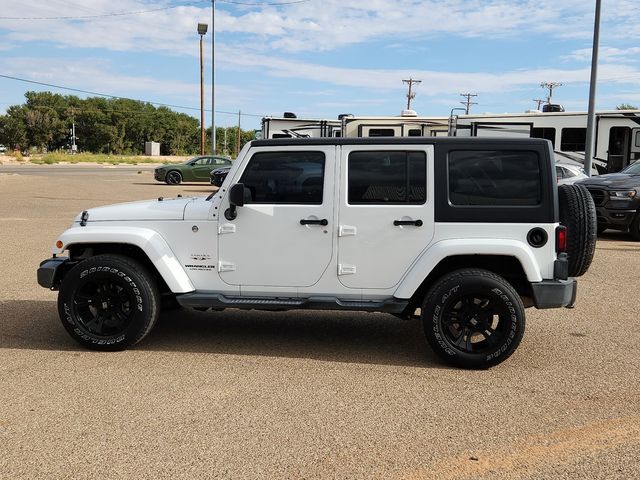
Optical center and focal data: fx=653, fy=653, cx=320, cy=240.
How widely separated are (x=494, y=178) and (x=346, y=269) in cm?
137

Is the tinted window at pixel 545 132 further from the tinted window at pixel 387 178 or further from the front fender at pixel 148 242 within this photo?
the front fender at pixel 148 242

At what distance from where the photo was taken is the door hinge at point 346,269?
5230 mm

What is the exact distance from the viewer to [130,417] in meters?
4.07

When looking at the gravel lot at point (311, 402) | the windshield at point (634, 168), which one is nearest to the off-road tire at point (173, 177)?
the windshield at point (634, 168)

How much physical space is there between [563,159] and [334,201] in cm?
1783

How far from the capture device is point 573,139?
21000 millimetres

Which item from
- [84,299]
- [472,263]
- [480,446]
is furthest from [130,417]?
[472,263]

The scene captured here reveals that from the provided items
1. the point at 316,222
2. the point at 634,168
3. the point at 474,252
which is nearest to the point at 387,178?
the point at 316,222

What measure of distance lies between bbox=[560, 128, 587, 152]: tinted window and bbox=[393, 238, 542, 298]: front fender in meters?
17.4

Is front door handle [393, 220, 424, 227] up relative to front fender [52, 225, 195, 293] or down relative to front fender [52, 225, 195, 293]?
up

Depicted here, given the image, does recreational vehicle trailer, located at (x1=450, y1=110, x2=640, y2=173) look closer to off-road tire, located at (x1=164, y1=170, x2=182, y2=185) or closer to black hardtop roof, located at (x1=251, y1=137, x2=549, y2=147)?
off-road tire, located at (x1=164, y1=170, x2=182, y2=185)

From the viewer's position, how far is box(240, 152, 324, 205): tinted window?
529 centimetres

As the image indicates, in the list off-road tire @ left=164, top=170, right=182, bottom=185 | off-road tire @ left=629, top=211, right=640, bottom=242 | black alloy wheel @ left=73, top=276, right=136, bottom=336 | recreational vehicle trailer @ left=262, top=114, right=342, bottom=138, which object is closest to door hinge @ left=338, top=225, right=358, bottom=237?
black alloy wheel @ left=73, top=276, right=136, bottom=336

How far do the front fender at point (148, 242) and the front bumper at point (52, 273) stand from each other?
259 mm
